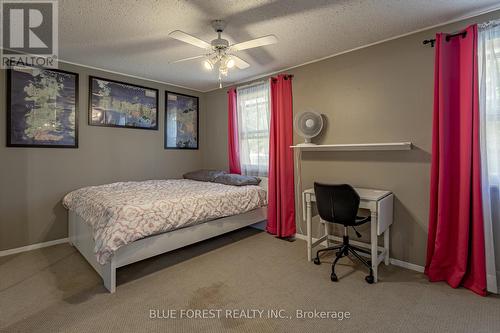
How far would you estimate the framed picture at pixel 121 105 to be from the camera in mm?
3545

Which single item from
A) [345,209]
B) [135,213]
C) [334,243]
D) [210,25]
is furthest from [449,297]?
[210,25]

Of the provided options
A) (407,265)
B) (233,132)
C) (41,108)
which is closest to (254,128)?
(233,132)

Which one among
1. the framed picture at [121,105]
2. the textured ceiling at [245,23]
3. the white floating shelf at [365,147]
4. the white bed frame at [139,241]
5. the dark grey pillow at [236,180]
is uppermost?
the textured ceiling at [245,23]

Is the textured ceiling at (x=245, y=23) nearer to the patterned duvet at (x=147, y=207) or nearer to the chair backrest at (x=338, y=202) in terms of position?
the chair backrest at (x=338, y=202)

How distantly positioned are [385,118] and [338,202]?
109cm

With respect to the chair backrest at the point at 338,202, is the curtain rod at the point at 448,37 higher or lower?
higher

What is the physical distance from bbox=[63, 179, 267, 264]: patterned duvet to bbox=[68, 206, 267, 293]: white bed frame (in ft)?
0.34

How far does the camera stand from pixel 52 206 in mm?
3262

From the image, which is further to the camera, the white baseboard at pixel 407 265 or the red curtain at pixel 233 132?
the red curtain at pixel 233 132

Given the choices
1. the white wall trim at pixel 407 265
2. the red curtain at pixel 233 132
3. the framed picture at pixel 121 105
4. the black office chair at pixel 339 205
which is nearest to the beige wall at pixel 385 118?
the white wall trim at pixel 407 265

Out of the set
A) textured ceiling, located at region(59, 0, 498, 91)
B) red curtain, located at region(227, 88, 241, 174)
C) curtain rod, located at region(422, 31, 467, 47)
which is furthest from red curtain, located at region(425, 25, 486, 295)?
red curtain, located at region(227, 88, 241, 174)

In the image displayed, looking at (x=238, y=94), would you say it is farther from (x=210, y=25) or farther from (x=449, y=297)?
(x=449, y=297)

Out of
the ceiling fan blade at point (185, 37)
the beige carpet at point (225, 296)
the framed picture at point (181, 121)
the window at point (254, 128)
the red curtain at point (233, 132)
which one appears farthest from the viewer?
the framed picture at point (181, 121)

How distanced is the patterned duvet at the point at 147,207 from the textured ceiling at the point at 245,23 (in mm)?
1612
